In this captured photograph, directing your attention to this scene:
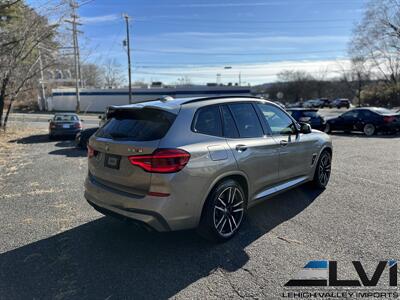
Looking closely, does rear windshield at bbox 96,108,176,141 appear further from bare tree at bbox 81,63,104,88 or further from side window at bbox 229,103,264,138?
bare tree at bbox 81,63,104,88

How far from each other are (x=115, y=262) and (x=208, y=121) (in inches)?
76.0

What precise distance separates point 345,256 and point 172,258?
76.8 inches

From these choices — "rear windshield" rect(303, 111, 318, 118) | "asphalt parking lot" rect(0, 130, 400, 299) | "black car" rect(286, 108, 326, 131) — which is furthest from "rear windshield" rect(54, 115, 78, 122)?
"rear windshield" rect(303, 111, 318, 118)

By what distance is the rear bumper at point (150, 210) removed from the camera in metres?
3.28

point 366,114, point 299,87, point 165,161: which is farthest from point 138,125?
point 299,87

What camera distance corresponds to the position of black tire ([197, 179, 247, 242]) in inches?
144

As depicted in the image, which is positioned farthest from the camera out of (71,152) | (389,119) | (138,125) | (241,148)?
(389,119)

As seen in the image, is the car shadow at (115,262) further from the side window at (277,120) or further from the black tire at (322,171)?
the black tire at (322,171)

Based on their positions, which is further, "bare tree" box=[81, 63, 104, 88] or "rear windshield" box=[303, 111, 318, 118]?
"bare tree" box=[81, 63, 104, 88]

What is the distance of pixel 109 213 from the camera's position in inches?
145

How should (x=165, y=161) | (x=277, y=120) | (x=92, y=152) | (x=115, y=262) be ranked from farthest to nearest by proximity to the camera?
(x=277, y=120) < (x=92, y=152) < (x=115, y=262) < (x=165, y=161)

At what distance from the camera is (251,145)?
13.5 feet

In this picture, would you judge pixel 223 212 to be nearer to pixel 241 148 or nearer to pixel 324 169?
pixel 241 148

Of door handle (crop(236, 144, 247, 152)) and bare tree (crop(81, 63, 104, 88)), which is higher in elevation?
bare tree (crop(81, 63, 104, 88))
